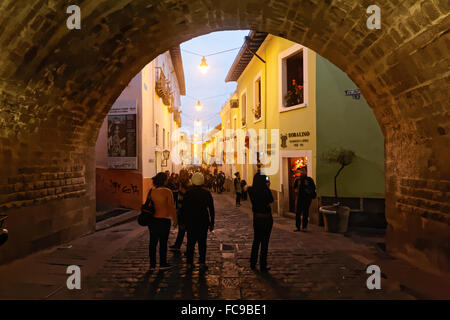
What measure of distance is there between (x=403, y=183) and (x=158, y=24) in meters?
5.74

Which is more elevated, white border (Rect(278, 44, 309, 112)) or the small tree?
white border (Rect(278, 44, 309, 112))

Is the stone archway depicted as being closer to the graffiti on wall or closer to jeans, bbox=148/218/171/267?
jeans, bbox=148/218/171/267

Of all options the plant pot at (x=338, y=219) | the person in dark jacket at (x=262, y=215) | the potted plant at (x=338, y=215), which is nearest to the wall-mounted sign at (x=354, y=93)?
the potted plant at (x=338, y=215)

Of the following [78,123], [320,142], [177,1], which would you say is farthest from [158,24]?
[320,142]

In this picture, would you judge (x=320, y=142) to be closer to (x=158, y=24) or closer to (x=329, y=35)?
(x=329, y=35)

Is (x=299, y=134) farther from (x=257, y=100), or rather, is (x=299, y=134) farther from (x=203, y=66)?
(x=257, y=100)

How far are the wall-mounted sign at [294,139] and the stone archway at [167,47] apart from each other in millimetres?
3948

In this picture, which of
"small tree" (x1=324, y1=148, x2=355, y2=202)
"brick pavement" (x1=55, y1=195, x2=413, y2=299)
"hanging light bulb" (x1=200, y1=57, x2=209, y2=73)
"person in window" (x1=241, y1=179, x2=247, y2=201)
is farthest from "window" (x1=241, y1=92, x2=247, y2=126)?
"brick pavement" (x1=55, y1=195, x2=413, y2=299)

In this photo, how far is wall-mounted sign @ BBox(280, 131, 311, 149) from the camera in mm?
10676

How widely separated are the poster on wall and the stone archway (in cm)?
493

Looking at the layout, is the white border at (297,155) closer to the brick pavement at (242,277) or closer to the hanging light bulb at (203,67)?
the brick pavement at (242,277)

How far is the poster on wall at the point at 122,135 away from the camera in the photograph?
489 inches
